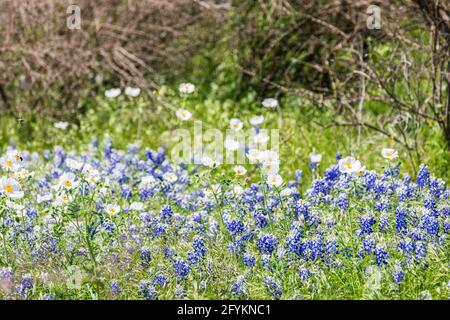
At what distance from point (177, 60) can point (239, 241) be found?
3.44 meters

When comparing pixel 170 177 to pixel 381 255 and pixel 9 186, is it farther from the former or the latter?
pixel 381 255

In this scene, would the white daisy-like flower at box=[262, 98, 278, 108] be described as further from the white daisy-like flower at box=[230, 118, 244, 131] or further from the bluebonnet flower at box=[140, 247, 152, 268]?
the bluebonnet flower at box=[140, 247, 152, 268]

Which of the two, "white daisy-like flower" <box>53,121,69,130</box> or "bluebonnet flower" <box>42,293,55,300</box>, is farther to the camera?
"white daisy-like flower" <box>53,121,69,130</box>

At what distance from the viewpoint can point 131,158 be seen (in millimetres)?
4816

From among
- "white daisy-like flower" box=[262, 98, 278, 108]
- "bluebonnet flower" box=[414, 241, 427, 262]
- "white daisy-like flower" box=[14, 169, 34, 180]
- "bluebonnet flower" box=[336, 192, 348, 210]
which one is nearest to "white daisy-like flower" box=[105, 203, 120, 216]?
"white daisy-like flower" box=[14, 169, 34, 180]

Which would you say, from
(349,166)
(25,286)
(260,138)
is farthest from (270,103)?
(25,286)

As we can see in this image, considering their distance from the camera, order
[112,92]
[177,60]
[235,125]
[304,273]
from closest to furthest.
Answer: [304,273]
[235,125]
[112,92]
[177,60]

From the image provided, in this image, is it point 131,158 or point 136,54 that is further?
point 136,54

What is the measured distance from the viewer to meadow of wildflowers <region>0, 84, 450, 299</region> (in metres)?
2.96

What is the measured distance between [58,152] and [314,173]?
1653 millimetres

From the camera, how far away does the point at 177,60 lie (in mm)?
6465
